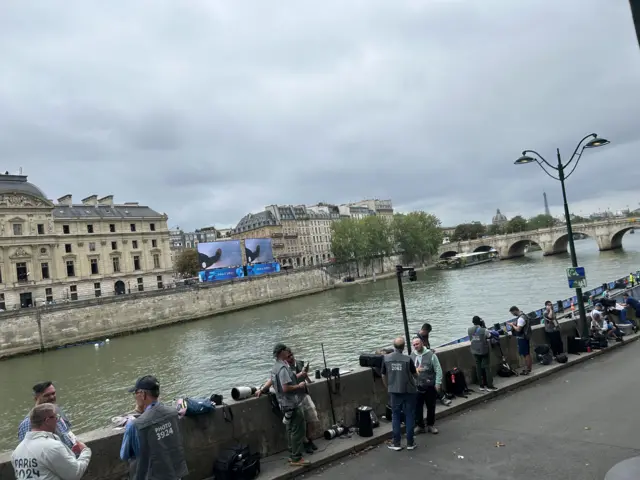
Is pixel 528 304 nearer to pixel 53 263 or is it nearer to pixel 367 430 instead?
pixel 367 430

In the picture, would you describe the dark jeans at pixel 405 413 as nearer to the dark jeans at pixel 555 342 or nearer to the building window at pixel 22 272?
the dark jeans at pixel 555 342

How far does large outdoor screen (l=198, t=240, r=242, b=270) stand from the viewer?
197 ft

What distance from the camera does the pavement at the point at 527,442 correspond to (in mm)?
5223

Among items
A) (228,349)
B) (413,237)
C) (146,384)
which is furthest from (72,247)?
(413,237)

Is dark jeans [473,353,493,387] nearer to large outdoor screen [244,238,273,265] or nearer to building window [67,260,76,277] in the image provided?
large outdoor screen [244,238,273,265]

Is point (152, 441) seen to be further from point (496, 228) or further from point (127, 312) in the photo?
point (496, 228)

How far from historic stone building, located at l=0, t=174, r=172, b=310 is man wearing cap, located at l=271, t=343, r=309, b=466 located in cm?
5541

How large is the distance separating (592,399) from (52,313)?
1815 inches

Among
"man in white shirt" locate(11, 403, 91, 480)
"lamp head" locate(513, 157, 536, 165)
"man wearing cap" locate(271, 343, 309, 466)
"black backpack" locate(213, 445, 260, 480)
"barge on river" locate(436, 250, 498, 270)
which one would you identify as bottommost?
"barge on river" locate(436, 250, 498, 270)

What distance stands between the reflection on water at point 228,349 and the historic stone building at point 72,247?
66.3ft

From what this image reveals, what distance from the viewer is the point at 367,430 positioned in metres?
6.50

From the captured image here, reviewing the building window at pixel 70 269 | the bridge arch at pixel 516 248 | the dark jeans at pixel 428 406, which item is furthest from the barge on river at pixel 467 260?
the dark jeans at pixel 428 406

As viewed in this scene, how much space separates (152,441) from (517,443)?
15.0 ft

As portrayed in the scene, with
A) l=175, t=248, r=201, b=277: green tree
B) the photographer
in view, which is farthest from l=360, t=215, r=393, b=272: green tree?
the photographer
